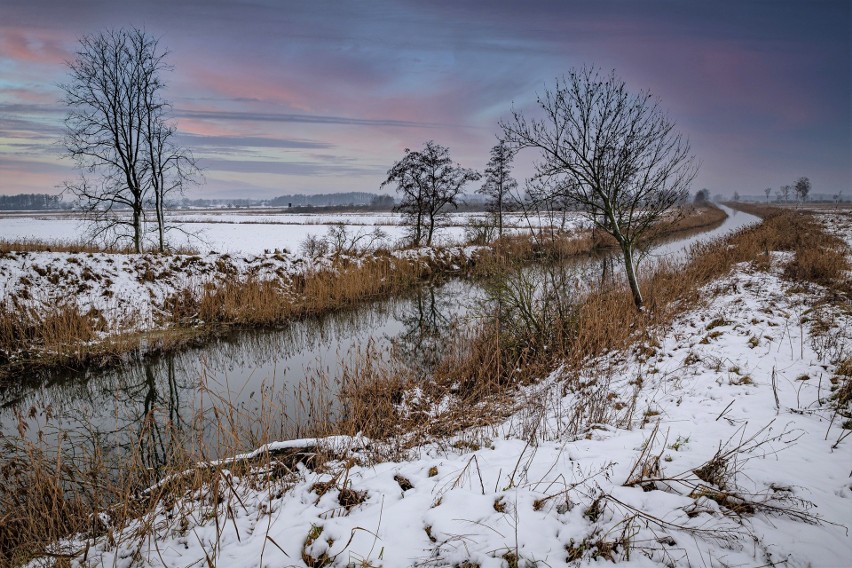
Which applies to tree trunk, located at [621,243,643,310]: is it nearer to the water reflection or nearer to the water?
the water

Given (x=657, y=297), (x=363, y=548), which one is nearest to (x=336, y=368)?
(x=363, y=548)

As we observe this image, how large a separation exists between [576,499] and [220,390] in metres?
6.32

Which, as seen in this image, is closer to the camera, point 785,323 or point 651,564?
point 651,564

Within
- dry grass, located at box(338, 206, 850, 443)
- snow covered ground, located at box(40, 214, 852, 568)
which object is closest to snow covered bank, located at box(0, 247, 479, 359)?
dry grass, located at box(338, 206, 850, 443)

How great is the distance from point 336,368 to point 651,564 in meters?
6.53

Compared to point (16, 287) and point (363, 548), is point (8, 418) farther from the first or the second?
point (363, 548)

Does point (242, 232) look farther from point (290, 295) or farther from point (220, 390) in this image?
point (220, 390)

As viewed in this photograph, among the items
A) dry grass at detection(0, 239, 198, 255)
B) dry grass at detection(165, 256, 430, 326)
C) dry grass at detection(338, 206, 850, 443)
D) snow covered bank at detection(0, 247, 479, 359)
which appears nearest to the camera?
dry grass at detection(338, 206, 850, 443)

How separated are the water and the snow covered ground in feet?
2.97

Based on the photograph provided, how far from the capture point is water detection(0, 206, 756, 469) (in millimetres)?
5012

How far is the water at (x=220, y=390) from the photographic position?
16.4ft

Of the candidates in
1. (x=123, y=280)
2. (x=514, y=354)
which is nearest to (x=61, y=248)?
(x=123, y=280)

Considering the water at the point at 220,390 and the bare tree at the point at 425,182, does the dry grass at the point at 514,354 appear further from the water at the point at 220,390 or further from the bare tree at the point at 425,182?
the bare tree at the point at 425,182

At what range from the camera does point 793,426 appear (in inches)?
141
